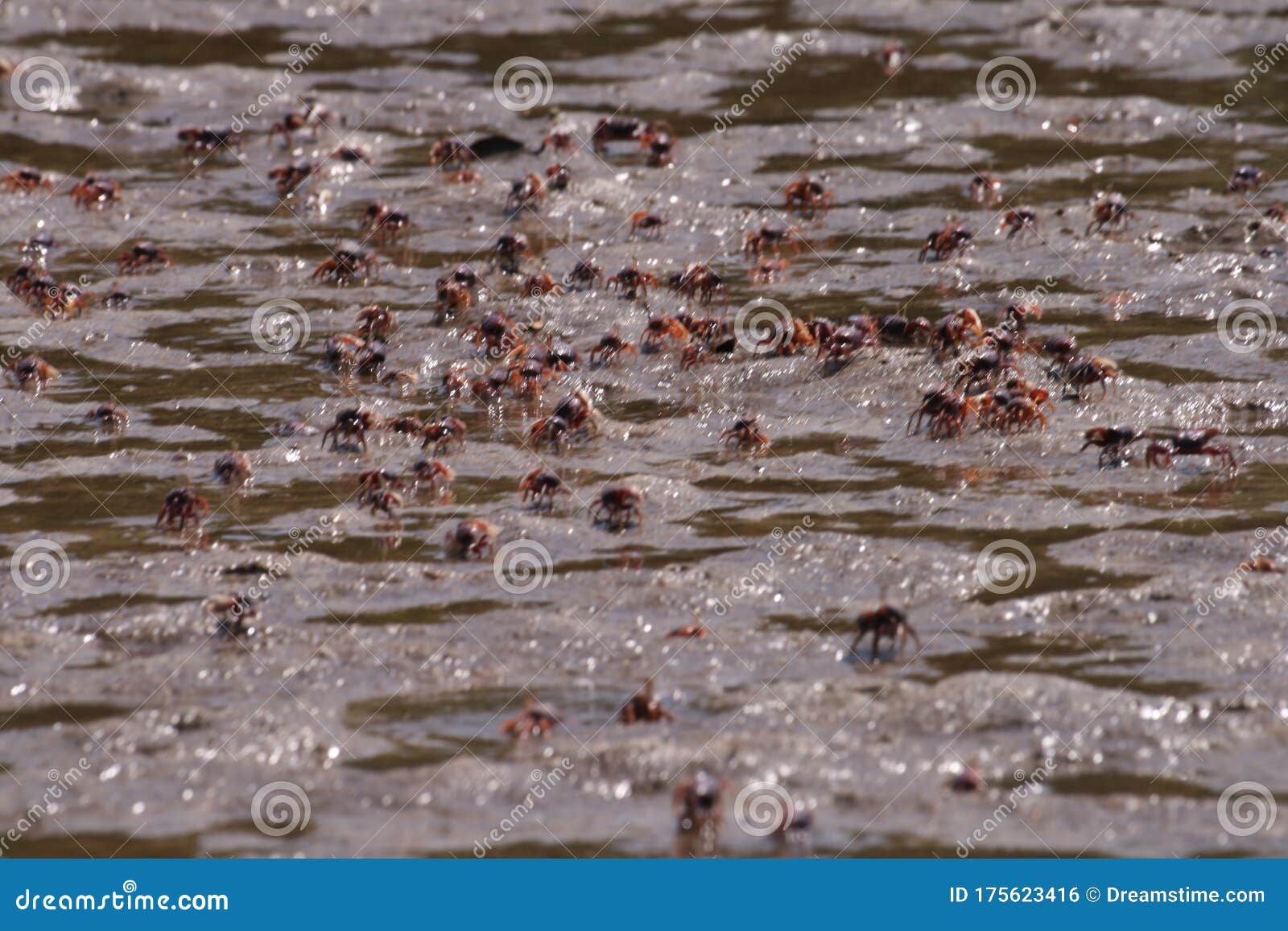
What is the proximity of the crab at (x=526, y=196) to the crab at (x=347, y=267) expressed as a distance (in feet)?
6.29

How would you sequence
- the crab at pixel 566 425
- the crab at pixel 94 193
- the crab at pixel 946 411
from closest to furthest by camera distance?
the crab at pixel 946 411, the crab at pixel 566 425, the crab at pixel 94 193

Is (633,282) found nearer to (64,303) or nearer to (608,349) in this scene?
(608,349)

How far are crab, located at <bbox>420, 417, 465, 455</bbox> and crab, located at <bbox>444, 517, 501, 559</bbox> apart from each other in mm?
1535

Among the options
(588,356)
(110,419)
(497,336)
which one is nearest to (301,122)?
(497,336)

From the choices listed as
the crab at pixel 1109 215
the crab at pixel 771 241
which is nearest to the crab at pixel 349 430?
the crab at pixel 771 241

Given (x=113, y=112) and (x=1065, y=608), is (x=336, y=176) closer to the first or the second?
(x=113, y=112)

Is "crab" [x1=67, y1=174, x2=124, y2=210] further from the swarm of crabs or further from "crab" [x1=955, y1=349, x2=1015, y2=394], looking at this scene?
"crab" [x1=955, y1=349, x2=1015, y2=394]

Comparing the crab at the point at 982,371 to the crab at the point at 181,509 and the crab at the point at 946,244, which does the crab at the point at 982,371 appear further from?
the crab at the point at 181,509

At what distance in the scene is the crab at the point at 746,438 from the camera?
10.6 meters

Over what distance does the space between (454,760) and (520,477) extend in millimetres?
3328

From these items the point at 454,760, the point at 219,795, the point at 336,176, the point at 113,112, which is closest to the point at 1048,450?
the point at 454,760

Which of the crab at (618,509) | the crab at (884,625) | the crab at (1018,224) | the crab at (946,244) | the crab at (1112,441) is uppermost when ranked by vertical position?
the crab at (1018,224)

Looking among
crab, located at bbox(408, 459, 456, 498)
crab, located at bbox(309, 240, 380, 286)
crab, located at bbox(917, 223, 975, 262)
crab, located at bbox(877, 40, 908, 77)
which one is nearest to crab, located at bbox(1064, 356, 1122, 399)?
crab, located at bbox(917, 223, 975, 262)

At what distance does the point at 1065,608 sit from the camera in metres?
8.29
